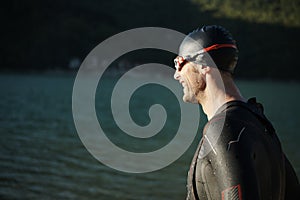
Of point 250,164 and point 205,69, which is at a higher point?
point 205,69

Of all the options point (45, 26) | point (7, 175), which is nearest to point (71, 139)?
point (7, 175)

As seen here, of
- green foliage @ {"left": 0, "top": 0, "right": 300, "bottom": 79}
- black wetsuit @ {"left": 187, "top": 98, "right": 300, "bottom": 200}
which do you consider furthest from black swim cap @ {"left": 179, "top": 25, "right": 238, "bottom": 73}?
green foliage @ {"left": 0, "top": 0, "right": 300, "bottom": 79}

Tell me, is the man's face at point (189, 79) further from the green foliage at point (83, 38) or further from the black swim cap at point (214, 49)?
the green foliage at point (83, 38)

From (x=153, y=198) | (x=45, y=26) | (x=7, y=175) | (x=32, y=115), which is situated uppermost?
(x=45, y=26)

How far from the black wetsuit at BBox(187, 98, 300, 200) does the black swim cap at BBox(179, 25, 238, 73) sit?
26 centimetres

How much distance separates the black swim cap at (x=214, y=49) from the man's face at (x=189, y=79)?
6 cm

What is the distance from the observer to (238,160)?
226 cm

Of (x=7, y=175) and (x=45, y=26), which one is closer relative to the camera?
(x=7, y=175)

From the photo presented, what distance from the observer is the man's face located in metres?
2.69

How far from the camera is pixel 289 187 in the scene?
2.77 m

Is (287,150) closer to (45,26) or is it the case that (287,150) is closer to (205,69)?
(205,69)

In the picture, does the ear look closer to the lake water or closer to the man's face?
the man's face

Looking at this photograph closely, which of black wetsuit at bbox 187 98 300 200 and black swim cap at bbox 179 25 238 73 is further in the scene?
black swim cap at bbox 179 25 238 73

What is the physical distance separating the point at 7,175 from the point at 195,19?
18213 cm
